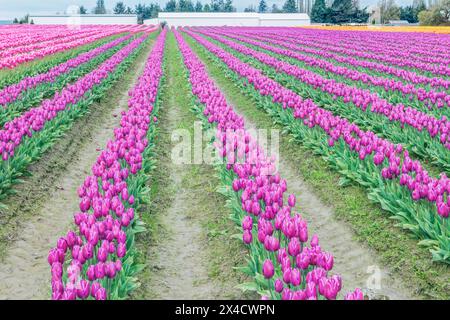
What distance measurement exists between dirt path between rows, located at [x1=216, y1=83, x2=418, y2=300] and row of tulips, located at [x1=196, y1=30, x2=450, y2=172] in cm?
242

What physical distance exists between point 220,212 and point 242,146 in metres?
1.37

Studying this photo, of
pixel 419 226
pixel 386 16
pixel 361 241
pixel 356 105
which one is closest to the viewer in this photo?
pixel 419 226

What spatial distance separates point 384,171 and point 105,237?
374cm

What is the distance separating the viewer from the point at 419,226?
550cm

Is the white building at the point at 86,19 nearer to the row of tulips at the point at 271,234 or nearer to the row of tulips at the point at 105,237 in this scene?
the row of tulips at the point at 105,237

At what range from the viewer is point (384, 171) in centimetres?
651

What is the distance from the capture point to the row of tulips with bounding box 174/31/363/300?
153 inches

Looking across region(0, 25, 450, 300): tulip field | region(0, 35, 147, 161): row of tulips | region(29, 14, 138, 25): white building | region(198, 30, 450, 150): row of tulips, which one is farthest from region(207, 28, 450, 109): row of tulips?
region(29, 14, 138, 25): white building

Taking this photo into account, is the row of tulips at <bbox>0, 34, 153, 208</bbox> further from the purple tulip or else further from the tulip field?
the purple tulip

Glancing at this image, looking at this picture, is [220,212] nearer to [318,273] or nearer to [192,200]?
[192,200]

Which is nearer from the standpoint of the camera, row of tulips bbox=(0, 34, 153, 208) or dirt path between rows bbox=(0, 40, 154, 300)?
dirt path between rows bbox=(0, 40, 154, 300)

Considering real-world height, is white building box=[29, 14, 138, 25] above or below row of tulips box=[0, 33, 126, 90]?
above
